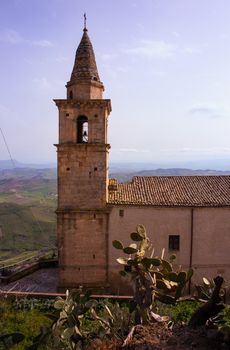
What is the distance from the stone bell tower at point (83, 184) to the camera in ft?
69.9

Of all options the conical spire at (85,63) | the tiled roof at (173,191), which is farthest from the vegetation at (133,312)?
the conical spire at (85,63)

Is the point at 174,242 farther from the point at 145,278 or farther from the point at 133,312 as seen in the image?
the point at 145,278

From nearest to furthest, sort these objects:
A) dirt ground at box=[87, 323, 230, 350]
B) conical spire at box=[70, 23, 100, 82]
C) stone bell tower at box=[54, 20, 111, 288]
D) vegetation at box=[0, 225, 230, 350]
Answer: dirt ground at box=[87, 323, 230, 350] → vegetation at box=[0, 225, 230, 350] → stone bell tower at box=[54, 20, 111, 288] → conical spire at box=[70, 23, 100, 82]

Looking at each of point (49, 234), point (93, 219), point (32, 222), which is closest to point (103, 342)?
point (93, 219)

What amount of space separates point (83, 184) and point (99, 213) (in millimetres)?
1906

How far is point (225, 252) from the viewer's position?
2177 cm

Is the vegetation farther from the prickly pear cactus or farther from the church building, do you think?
the church building

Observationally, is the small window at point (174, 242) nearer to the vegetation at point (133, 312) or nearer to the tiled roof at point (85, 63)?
the tiled roof at point (85, 63)

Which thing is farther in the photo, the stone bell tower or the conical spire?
the conical spire

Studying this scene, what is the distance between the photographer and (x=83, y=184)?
21469 millimetres

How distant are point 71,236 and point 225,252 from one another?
9022mm

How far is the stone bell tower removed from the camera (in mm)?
21312

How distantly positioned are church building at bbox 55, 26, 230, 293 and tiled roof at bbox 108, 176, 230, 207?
0.09 metres

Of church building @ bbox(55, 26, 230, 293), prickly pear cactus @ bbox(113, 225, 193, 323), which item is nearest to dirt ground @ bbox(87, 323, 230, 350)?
prickly pear cactus @ bbox(113, 225, 193, 323)
